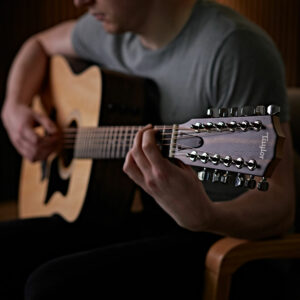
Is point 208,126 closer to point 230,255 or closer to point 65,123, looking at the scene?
point 230,255

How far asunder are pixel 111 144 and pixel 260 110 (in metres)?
0.46

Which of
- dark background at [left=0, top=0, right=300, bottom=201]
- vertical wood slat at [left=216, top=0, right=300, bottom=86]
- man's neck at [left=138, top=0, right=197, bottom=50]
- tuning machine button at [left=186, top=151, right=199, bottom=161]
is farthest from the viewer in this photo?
vertical wood slat at [left=216, top=0, right=300, bottom=86]

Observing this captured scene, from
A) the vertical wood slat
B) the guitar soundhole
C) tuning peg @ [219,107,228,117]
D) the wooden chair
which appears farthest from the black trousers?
the vertical wood slat

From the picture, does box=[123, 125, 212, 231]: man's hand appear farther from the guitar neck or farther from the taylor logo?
the taylor logo

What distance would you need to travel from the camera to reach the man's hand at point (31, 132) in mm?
1332

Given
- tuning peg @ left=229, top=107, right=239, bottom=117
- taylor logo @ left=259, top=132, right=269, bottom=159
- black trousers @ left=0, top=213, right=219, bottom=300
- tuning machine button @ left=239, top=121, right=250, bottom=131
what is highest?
tuning peg @ left=229, top=107, right=239, bottom=117

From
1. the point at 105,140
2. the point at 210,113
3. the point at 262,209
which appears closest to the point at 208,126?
the point at 210,113

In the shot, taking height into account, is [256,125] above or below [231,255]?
above

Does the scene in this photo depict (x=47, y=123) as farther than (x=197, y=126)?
Yes

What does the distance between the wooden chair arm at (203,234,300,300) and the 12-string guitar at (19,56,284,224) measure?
0.23m

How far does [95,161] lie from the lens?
109 centimetres

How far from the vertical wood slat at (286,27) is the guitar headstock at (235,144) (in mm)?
2141

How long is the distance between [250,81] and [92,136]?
40 centimetres

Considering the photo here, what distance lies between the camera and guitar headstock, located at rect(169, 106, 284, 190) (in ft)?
1.86
